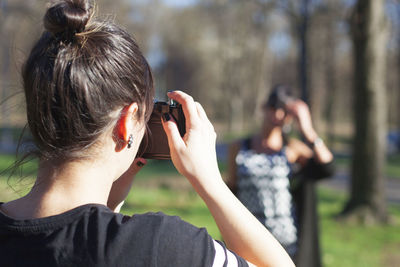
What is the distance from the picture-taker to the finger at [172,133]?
4.30 ft

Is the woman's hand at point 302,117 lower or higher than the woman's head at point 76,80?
lower

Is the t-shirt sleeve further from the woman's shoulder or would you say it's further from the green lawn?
the green lawn

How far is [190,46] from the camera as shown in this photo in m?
35.4

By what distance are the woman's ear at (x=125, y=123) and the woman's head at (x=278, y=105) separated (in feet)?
8.19

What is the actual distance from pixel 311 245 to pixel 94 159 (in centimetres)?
273

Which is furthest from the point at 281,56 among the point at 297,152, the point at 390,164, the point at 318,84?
the point at 297,152

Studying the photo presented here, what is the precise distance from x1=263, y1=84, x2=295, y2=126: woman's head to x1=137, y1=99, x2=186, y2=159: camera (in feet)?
7.52

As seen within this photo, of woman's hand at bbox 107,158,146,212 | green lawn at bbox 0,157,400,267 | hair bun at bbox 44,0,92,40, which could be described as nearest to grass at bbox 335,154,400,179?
green lawn at bbox 0,157,400,267

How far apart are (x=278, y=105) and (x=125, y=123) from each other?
2545 millimetres

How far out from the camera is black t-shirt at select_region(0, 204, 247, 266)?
108cm

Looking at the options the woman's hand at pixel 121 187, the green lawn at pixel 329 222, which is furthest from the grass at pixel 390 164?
the woman's hand at pixel 121 187

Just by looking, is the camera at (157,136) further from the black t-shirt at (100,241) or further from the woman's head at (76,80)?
the black t-shirt at (100,241)

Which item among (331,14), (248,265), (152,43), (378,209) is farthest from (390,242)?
(152,43)

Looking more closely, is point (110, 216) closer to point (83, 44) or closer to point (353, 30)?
point (83, 44)
